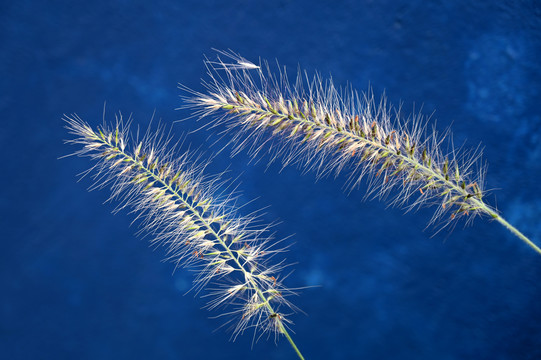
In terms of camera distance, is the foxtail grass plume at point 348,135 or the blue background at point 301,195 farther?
the blue background at point 301,195

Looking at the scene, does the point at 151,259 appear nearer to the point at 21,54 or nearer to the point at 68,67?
the point at 68,67

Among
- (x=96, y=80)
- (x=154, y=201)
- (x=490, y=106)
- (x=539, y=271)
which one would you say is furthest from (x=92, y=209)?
(x=539, y=271)

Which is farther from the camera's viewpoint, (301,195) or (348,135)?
(301,195)

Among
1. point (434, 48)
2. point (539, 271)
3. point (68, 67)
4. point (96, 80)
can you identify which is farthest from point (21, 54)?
point (539, 271)

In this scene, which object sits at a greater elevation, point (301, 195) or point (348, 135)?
point (301, 195)

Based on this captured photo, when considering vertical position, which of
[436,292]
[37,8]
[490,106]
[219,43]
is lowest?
[37,8]

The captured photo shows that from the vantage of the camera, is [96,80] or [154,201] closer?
[154,201]

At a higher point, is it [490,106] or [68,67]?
[490,106]

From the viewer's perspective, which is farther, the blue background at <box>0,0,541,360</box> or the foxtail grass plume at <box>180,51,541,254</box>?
the blue background at <box>0,0,541,360</box>
